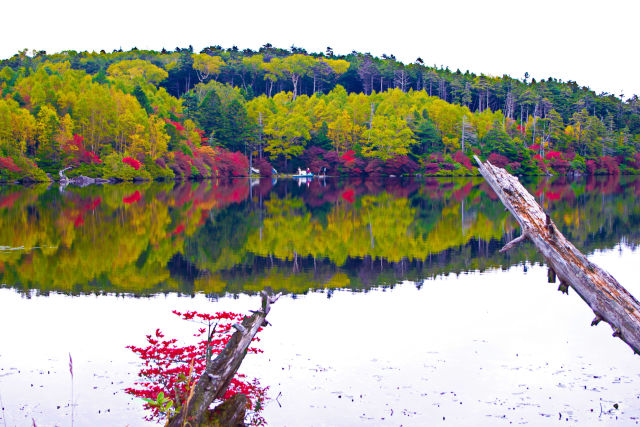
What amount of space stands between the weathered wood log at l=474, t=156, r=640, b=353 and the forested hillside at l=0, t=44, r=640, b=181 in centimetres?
5348

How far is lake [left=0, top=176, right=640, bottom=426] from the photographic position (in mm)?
8070

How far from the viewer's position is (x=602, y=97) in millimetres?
116562

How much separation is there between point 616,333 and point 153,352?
244 inches

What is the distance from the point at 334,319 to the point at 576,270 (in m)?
6.55

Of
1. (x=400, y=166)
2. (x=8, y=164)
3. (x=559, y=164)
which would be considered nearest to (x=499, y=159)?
(x=559, y=164)

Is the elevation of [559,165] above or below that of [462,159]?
below

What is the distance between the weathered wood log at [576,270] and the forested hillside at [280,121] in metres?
53.5

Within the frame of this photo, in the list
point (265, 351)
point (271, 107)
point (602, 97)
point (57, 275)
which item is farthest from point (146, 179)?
point (602, 97)

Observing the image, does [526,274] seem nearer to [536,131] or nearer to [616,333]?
[616,333]

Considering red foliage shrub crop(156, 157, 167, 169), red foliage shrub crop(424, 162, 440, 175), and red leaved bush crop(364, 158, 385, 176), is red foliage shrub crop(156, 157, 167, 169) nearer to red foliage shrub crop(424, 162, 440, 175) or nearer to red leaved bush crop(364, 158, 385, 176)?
red leaved bush crop(364, 158, 385, 176)

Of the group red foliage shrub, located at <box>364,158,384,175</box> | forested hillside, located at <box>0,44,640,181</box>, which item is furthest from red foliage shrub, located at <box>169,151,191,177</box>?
red foliage shrub, located at <box>364,158,384,175</box>

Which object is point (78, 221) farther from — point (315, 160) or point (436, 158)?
point (436, 158)

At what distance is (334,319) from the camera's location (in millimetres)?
11812

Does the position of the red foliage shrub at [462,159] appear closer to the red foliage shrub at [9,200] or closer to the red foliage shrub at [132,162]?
the red foliage shrub at [132,162]
